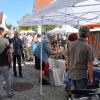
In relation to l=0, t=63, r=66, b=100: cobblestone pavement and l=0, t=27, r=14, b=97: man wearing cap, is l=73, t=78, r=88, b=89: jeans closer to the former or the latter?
l=0, t=63, r=66, b=100: cobblestone pavement

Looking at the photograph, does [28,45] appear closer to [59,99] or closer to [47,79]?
[47,79]

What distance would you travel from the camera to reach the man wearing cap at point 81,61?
4.80 m

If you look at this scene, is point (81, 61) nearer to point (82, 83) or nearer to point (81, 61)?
point (81, 61)

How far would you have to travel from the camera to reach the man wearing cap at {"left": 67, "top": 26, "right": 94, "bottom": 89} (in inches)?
189

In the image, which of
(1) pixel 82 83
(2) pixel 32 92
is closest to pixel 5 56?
(2) pixel 32 92

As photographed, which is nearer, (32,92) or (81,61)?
(81,61)

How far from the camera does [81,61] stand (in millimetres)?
4922

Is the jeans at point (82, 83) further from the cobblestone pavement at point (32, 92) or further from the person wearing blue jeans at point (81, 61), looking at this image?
the cobblestone pavement at point (32, 92)

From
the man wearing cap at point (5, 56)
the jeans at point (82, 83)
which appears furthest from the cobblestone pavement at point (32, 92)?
the jeans at point (82, 83)

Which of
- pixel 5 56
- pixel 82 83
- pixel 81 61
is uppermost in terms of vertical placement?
pixel 81 61

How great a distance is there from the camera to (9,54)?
7.00m

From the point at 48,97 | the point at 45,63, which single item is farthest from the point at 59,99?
the point at 45,63

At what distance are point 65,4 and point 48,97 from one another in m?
3.37

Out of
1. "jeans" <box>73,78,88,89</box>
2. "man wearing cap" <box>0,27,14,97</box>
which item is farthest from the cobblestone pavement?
"jeans" <box>73,78,88,89</box>
